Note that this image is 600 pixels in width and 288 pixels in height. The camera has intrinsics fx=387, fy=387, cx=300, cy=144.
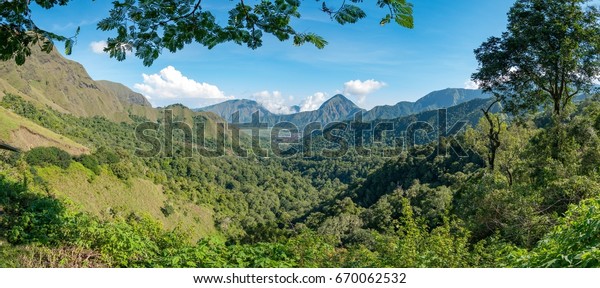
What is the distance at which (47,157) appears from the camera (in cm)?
4572

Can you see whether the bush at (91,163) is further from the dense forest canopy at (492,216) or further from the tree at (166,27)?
the tree at (166,27)

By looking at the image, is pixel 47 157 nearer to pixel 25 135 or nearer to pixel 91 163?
pixel 91 163

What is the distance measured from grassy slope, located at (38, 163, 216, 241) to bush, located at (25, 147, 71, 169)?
0.75 metres

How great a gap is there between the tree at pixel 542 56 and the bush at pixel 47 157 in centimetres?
4565

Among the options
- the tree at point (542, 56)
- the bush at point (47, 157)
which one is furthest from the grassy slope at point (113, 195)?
the tree at point (542, 56)

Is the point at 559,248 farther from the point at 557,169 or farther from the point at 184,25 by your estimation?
the point at 557,169

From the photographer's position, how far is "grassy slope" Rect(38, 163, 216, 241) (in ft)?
148

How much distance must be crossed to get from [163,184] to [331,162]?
113721 mm

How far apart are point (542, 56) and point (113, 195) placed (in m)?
57.3

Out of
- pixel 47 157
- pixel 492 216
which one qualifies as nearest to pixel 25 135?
pixel 47 157

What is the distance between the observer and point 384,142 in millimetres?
189375

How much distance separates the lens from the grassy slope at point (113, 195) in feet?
148

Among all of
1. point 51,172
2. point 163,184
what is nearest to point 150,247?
point 51,172

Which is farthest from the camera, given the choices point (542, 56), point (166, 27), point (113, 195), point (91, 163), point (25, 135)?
point (25, 135)
